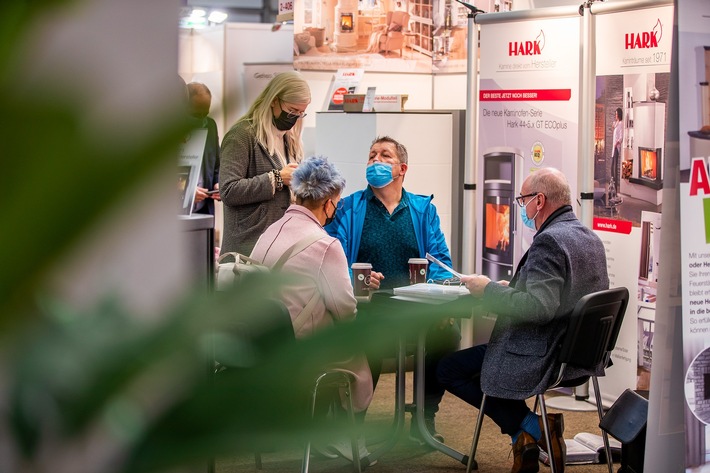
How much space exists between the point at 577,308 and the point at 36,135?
12.3 ft

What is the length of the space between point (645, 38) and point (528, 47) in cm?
78

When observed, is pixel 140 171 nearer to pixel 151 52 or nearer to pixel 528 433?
pixel 151 52

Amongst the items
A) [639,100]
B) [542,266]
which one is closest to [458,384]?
[542,266]

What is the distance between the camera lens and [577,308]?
3795mm

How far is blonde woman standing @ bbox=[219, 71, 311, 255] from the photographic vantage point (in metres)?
4.77

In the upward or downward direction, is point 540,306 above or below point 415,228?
below

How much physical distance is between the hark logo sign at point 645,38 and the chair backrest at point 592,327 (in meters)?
1.58

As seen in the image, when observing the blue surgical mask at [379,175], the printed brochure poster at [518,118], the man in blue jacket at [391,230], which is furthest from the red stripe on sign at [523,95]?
the blue surgical mask at [379,175]

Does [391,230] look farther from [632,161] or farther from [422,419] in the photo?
[632,161]

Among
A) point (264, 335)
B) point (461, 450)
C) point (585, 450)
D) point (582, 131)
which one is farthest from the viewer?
point (582, 131)

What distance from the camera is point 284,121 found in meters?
4.93

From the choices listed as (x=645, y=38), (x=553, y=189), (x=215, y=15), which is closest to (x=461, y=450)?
(x=553, y=189)

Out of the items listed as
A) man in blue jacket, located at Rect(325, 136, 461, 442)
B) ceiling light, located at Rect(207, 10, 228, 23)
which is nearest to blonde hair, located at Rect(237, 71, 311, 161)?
man in blue jacket, located at Rect(325, 136, 461, 442)

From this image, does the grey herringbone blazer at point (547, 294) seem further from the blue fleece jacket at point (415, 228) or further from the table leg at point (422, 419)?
the blue fleece jacket at point (415, 228)
